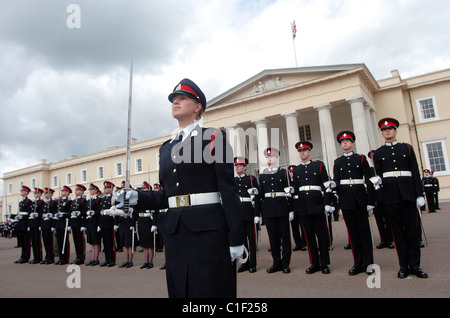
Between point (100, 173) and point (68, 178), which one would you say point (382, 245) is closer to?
point (100, 173)

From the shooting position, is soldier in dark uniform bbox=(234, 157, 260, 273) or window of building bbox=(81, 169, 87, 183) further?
window of building bbox=(81, 169, 87, 183)

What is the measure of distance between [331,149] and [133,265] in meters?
21.6

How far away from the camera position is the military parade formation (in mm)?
2545

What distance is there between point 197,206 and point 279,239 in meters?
4.72

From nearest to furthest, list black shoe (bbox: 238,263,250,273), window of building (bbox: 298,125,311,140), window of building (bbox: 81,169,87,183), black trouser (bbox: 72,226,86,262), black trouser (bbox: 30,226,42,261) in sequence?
black shoe (bbox: 238,263,250,273), black trouser (bbox: 72,226,86,262), black trouser (bbox: 30,226,42,261), window of building (bbox: 298,125,311,140), window of building (bbox: 81,169,87,183)

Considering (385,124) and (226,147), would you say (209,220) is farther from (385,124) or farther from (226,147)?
(385,124)

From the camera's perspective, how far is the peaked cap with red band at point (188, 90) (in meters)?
2.90

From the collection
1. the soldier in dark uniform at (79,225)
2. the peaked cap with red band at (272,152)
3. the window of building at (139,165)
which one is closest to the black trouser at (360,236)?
the peaked cap with red band at (272,152)

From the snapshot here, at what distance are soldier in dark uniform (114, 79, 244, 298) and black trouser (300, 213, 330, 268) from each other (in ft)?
13.2

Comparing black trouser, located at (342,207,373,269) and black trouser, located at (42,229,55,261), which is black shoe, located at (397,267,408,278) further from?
black trouser, located at (42,229,55,261)

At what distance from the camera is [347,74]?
27984 millimetres

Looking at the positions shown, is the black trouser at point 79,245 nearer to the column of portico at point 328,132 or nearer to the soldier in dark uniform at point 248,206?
the soldier in dark uniform at point 248,206

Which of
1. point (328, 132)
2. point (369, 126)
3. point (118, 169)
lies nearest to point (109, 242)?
point (328, 132)

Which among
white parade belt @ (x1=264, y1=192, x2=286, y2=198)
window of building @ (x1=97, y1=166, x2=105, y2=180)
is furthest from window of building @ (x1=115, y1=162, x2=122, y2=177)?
white parade belt @ (x1=264, y1=192, x2=286, y2=198)
